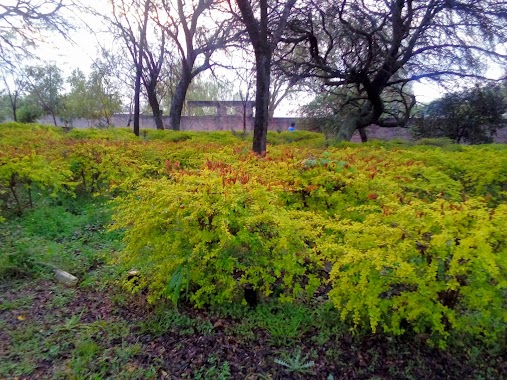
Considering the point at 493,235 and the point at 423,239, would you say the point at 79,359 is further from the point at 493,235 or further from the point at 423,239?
the point at 493,235

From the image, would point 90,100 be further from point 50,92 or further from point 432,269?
point 432,269

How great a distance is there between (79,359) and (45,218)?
3.08 metres

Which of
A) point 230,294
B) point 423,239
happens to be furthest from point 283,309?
point 423,239

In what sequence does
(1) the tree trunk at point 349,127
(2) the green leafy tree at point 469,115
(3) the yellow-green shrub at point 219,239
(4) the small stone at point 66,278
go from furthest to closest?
(2) the green leafy tree at point 469,115, (1) the tree trunk at point 349,127, (4) the small stone at point 66,278, (3) the yellow-green shrub at point 219,239

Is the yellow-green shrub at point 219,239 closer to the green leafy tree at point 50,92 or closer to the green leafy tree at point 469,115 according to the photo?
the green leafy tree at point 469,115

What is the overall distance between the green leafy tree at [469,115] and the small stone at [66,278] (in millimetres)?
12487

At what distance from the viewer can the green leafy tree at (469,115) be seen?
12336 millimetres

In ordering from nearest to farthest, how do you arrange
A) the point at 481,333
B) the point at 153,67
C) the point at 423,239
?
the point at 423,239
the point at 481,333
the point at 153,67

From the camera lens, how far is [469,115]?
41.7ft

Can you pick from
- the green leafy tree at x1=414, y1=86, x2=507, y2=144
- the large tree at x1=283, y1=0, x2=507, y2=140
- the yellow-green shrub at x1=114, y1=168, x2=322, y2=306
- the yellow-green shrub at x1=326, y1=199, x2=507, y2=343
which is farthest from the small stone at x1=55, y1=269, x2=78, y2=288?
the green leafy tree at x1=414, y1=86, x2=507, y2=144

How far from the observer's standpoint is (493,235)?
2025mm

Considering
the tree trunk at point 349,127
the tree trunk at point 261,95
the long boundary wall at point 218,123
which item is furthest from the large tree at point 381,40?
the long boundary wall at point 218,123

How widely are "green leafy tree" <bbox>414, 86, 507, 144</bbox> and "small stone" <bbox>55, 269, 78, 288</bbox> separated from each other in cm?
1249

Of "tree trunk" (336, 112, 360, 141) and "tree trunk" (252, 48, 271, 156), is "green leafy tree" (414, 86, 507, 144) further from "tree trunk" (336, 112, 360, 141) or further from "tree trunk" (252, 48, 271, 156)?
"tree trunk" (252, 48, 271, 156)
